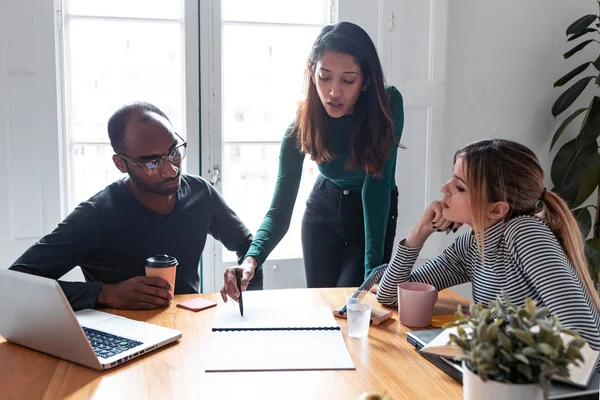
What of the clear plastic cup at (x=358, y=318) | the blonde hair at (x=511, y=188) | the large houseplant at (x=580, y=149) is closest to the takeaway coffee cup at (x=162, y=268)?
the clear plastic cup at (x=358, y=318)

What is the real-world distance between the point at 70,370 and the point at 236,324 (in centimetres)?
36

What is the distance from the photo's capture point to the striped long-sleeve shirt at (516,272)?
1.12 m

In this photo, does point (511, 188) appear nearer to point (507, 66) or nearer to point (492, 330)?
point (492, 330)

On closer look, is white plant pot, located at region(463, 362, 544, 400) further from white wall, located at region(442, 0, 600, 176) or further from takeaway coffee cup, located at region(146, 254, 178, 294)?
white wall, located at region(442, 0, 600, 176)

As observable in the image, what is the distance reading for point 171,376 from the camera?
41.7 inches

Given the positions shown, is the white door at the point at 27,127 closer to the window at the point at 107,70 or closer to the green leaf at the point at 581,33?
the window at the point at 107,70

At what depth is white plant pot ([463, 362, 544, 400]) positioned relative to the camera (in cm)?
76

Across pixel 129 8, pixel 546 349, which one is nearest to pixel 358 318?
pixel 546 349

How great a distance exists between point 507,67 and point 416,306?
2009mm

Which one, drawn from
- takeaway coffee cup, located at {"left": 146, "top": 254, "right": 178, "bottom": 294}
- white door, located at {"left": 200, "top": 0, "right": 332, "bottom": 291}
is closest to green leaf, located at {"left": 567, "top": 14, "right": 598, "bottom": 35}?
white door, located at {"left": 200, "top": 0, "right": 332, "bottom": 291}

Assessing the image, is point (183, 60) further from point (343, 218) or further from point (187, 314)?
point (187, 314)

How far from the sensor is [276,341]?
1217 millimetres

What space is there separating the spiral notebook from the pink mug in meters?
0.16

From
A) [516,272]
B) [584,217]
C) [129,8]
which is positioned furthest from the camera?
[584,217]
